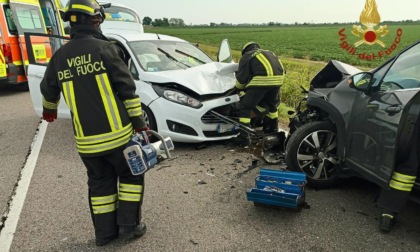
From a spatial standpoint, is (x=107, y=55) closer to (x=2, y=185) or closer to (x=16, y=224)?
(x=16, y=224)

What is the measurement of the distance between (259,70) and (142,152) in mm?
2880

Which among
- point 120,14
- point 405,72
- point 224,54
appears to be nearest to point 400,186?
point 405,72

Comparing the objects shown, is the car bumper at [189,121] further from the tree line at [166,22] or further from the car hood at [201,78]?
the tree line at [166,22]

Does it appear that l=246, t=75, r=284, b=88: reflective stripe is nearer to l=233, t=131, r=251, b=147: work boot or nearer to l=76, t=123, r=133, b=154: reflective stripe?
l=233, t=131, r=251, b=147: work boot

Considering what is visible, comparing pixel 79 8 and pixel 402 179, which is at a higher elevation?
pixel 79 8

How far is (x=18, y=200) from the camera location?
12.7 feet

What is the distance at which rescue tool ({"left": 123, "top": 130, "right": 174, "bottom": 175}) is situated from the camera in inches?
113

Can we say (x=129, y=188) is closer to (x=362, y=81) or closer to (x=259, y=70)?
(x=362, y=81)

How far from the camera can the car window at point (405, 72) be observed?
309cm

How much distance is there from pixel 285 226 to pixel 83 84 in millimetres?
2044

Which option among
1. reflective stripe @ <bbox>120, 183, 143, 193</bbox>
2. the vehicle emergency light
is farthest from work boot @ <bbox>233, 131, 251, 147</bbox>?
the vehicle emergency light

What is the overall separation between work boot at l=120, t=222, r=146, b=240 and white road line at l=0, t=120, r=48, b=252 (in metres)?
0.91

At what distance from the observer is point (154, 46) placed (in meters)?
6.31

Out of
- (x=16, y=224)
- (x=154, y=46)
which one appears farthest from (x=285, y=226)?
(x=154, y=46)
